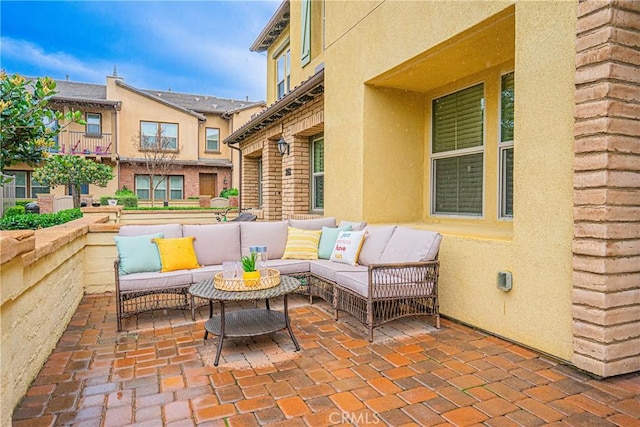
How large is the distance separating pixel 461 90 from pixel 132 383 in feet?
15.8

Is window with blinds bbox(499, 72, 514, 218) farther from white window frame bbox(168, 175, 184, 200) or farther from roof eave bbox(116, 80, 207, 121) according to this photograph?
roof eave bbox(116, 80, 207, 121)

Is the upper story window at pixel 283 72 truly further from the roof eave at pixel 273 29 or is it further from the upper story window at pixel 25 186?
the upper story window at pixel 25 186

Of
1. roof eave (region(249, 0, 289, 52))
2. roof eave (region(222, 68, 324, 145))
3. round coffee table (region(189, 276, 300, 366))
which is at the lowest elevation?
round coffee table (region(189, 276, 300, 366))

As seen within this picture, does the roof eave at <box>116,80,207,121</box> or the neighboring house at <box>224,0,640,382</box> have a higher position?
the roof eave at <box>116,80,207,121</box>

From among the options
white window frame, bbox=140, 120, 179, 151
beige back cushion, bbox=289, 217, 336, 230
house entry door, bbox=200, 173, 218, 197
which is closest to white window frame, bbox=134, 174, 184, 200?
house entry door, bbox=200, 173, 218, 197

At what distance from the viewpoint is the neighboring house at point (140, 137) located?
18.2 meters

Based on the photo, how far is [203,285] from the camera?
3631mm

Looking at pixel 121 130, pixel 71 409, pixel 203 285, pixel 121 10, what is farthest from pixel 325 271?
pixel 121 130

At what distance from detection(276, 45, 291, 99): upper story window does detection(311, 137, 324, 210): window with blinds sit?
3046 mm

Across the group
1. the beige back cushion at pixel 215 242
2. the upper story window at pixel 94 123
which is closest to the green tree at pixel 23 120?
the beige back cushion at pixel 215 242

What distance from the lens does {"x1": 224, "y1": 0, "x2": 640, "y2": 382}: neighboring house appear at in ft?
Result: 8.89

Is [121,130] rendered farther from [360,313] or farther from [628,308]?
[628,308]

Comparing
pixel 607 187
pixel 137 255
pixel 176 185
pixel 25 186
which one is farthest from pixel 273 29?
pixel 25 186

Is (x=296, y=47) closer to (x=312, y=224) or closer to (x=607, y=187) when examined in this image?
(x=312, y=224)
